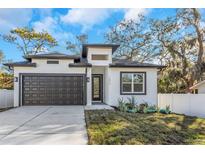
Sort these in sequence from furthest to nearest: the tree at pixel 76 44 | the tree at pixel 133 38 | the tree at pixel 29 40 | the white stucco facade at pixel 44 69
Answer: the tree at pixel 76 44 → the tree at pixel 29 40 → the tree at pixel 133 38 → the white stucco facade at pixel 44 69

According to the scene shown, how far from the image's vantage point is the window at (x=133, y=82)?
57.2 ft

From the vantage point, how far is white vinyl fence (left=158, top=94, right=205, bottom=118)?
13.3 m

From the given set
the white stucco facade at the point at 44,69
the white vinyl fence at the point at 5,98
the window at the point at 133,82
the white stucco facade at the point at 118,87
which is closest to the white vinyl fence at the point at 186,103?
the white stucco facade at the point at 118,87

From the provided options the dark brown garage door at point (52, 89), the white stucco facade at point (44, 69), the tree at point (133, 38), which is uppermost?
the tree at point (133, 38)

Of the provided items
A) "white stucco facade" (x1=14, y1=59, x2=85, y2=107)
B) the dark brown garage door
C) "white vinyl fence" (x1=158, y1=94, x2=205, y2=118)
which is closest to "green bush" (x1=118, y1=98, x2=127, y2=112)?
"white stucco facade" (x1=14, y1=59, x2=85, y2=107)

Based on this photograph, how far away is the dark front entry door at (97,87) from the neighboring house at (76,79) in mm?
1598

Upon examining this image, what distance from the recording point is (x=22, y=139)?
684cm

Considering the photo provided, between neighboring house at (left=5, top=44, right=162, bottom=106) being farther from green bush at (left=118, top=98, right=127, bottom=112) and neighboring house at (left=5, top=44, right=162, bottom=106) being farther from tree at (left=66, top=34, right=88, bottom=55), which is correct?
tree at (left=66, top=34, right=88, bottom=55)

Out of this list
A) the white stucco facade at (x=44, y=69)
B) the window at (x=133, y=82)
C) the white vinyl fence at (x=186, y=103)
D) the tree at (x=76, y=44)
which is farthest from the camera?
the tree at (x=76, y=44)

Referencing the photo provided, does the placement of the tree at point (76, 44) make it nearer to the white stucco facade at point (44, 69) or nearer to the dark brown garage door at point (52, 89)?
the white stucco facade at point (44, 69)

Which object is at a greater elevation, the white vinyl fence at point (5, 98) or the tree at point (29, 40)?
the tree at point (29, 40)

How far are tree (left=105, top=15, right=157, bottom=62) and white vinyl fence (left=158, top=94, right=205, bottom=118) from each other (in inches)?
402
